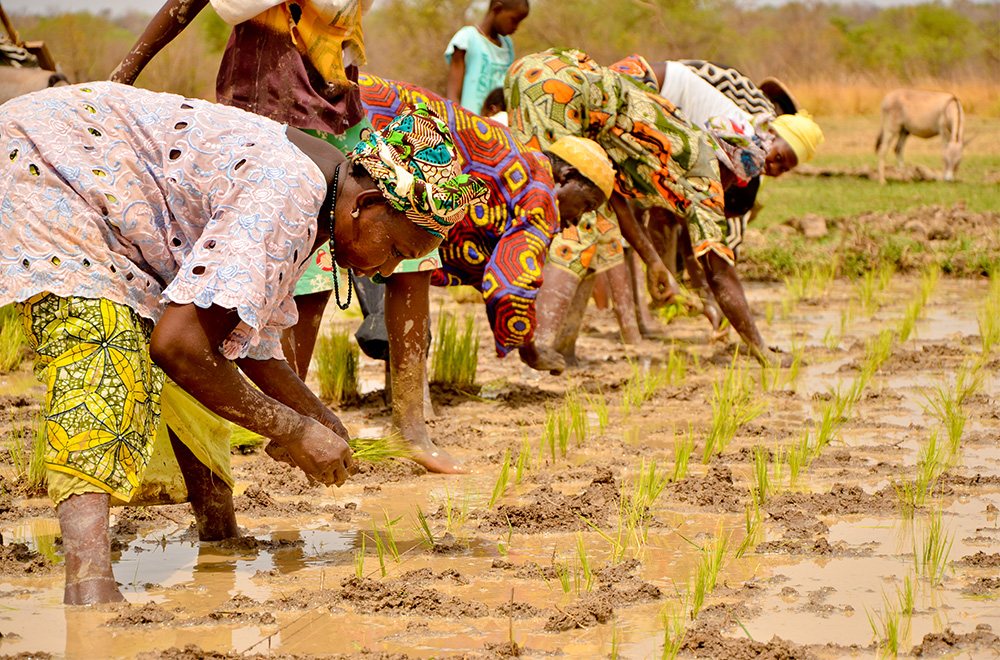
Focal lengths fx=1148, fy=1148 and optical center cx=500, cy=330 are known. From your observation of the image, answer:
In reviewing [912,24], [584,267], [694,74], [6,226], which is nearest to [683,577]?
[6,226]

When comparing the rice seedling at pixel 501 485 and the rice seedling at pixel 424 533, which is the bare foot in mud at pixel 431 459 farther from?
the rice seedling at pixel 424 533

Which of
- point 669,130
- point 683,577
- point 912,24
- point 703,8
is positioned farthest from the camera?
point 912,24

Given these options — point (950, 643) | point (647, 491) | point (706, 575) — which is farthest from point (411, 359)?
point (950, 643)

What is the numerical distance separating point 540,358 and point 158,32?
6.69ft

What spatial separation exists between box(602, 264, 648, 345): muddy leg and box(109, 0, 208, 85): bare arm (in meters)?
3.13

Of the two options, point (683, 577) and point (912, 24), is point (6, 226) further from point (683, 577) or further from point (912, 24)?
point (912, 24)

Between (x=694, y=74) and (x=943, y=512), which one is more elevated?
(x=694, y=74)

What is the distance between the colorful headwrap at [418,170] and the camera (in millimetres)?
2537

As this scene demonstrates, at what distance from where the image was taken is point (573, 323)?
18.8 feet

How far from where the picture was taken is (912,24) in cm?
4431

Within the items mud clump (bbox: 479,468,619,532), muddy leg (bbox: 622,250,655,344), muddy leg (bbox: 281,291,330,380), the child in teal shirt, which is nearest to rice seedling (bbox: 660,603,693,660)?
mud clump (bbox: 479,468,619,532)

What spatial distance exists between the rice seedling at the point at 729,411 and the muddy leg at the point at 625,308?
4.33 feet

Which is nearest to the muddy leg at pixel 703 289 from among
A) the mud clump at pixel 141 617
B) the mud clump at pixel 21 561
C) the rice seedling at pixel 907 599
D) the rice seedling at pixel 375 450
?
the rice seedling at pixel 375 450

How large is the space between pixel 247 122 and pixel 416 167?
387mm
